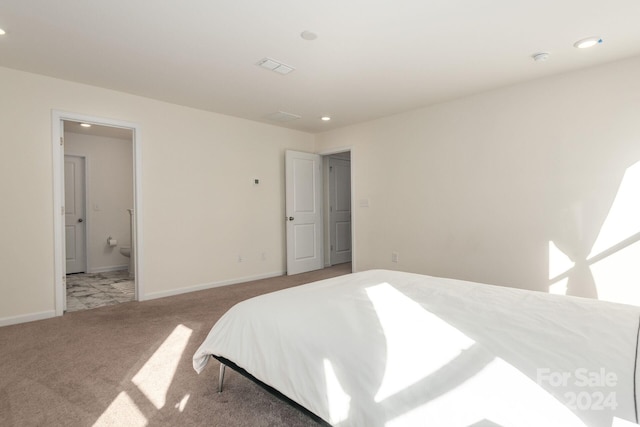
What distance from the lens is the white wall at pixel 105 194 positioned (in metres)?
5.82

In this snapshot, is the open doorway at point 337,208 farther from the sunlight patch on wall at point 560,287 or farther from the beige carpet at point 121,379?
the sunlight patch on wall at point 560,287

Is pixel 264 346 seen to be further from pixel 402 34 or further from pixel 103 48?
pixel 103 48

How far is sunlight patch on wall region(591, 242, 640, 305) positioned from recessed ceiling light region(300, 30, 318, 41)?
131 inches

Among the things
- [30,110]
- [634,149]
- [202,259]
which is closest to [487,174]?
[634,149]

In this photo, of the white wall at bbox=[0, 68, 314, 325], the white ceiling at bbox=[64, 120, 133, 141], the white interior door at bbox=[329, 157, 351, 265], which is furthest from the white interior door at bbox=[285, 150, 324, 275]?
the white ceiling at bbox=[64, 120, 133, 141]

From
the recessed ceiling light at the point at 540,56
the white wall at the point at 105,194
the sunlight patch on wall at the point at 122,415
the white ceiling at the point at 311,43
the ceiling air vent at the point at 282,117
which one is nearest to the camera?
the sunlight patch on wall at the point at 122,415

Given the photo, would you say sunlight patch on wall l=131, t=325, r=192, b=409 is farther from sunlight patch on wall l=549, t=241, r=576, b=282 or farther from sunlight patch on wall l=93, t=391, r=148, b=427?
sunlight patch on wall l=549, t=241, r=576, b=282

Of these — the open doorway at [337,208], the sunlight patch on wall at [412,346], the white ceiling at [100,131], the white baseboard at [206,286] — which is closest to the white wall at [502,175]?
the open doorway at [337,208]

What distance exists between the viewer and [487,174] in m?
3.81

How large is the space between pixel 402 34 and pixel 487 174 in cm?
208

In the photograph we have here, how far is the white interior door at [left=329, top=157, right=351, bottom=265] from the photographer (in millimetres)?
6254

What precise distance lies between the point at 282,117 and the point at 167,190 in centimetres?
192

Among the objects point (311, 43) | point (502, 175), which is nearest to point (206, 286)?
point (311, 43)

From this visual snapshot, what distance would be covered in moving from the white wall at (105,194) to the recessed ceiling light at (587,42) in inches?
271
